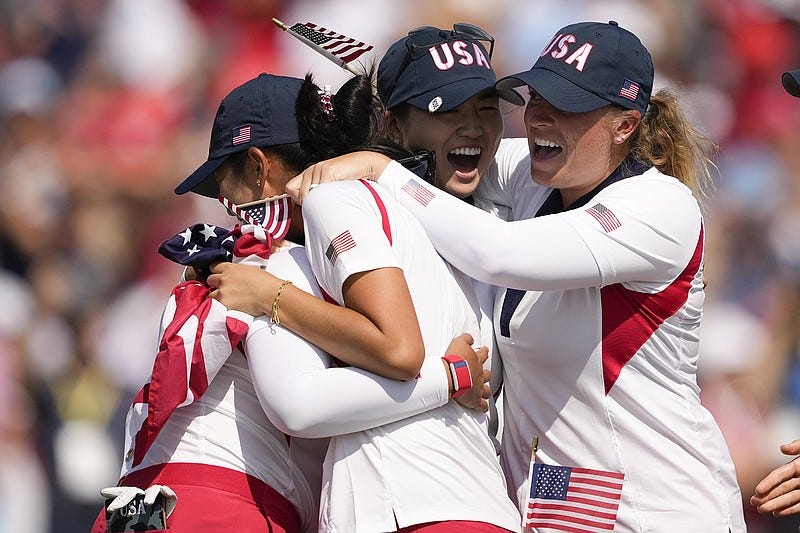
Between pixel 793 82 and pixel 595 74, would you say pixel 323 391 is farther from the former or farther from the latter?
pixel 793 82

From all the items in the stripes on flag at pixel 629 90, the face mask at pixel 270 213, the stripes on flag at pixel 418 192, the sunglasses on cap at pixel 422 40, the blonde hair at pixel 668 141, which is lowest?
the face mask at pixel 270 213

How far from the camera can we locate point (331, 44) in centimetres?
295

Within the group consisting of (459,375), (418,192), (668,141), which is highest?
(668,141)

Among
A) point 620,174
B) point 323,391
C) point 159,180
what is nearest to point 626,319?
point 620,174

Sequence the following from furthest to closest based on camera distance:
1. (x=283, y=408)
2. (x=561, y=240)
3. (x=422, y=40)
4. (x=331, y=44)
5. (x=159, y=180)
Answer: (x=159, y=180) → (x=331, y=44) → (x=422, y=40) → (x=561, y=240) → (x=283, y=408)

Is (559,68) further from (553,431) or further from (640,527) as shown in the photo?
(640,527)

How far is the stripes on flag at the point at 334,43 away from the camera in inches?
114

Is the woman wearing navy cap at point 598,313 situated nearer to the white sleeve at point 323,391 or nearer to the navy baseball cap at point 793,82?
the white sleeve at point 323,391

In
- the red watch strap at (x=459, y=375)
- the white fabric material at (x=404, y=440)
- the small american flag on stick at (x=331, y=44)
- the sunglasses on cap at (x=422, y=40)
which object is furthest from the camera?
the small american flag on stick at (x=331, y=44)

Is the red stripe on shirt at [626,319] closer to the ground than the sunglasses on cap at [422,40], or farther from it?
closer to the ground

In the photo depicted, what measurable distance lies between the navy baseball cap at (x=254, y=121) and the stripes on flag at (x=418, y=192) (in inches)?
11.9

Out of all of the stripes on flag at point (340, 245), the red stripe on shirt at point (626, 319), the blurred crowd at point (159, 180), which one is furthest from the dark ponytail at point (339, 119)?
the blurred crowd at point (159, 180)

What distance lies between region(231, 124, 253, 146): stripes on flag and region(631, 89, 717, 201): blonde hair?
3.01ft

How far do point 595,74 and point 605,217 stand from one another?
0.37m
